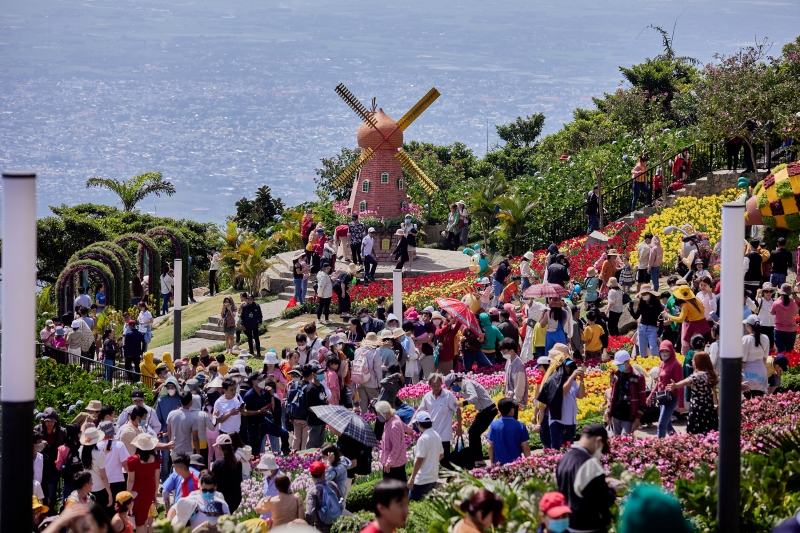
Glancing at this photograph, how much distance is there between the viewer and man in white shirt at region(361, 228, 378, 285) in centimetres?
2798

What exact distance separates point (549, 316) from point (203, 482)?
303 inches

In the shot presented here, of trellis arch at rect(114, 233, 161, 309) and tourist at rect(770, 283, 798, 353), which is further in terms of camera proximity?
trellis arch at rect(114, 233, 161, 309)

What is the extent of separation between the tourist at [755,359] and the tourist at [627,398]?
202cm

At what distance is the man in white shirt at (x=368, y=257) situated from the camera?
1102 inches

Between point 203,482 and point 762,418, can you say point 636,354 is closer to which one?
point 762,418

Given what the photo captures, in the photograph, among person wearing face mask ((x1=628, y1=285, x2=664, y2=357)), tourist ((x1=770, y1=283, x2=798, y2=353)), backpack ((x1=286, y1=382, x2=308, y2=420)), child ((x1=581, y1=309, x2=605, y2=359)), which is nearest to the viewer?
backpack ((x1=286, y1=382, x2=308, y2=420))

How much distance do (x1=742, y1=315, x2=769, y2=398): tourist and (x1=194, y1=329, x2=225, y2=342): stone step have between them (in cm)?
1584

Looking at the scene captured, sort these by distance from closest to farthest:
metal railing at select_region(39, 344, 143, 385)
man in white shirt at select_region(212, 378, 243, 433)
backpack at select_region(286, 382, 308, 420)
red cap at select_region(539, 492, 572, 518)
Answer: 1. red cap at select_region(539, 492, 572, 518)
2. man in white shirt at select_region(212, 378, 243, 433)
3. backpack at select_region(286, 382, 308, 420)
4. metal railing at select_region(39, 344, 143, 385)

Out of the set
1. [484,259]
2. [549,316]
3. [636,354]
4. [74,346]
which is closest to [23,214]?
[549,316]

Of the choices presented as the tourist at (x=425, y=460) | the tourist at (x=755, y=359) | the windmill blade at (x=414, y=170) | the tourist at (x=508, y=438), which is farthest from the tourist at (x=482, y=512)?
the windmill blade at (x=414, y=170)

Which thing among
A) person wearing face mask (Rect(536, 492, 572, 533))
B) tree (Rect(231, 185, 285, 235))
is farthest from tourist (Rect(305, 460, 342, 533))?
tree (Rect(231, 185, 285, 235))

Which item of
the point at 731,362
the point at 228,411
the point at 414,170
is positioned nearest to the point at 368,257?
the point at 414,170

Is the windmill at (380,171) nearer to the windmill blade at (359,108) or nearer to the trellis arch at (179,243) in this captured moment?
the windmill blade at (359,108)

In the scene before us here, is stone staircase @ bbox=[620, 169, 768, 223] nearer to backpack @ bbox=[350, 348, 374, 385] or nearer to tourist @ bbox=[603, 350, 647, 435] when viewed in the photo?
backpack @ bbox=[350, 348, 374, 385]
